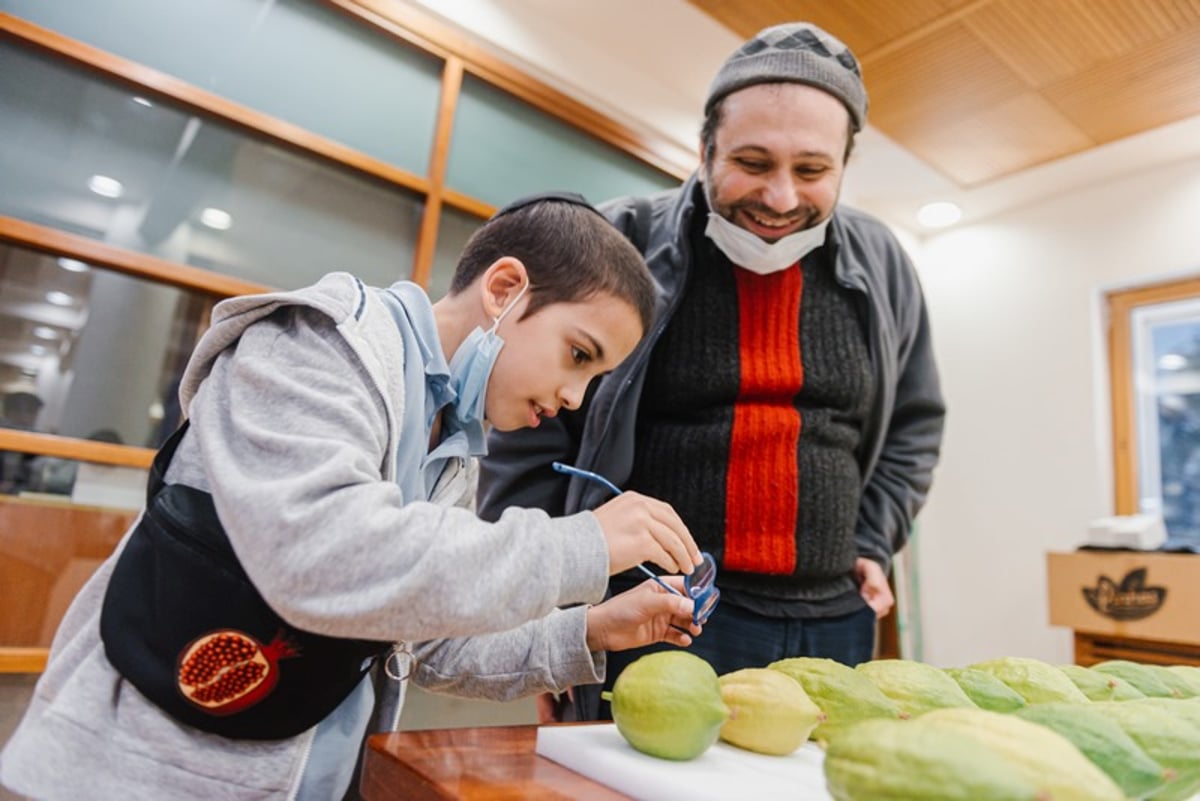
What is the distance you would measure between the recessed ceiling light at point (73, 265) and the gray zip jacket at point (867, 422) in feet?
3.61

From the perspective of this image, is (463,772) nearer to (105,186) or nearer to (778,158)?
(778,158)

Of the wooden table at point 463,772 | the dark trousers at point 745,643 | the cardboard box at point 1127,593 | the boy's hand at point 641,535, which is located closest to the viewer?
the wooden table at point 463,772

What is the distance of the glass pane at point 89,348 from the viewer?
5.12 feet

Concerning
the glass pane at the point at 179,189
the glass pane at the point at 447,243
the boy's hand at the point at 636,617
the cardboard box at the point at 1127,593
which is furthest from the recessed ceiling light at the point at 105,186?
the cardboard box at the point at 1127,593

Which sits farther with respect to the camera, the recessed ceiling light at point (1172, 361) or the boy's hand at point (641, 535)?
the recessed ceiling light at point (1172, 361)

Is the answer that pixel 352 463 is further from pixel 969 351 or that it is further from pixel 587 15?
pixel 969 351

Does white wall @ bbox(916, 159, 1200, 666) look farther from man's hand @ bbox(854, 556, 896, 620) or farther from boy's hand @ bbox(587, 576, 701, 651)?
boy's hand @ bbox(587, 576, 701, 651)

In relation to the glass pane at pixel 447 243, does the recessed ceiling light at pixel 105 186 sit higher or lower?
lower

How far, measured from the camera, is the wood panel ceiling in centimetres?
216

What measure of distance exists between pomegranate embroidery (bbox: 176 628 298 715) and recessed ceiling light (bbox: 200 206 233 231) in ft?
4.99

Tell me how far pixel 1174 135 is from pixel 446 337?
9.99ft

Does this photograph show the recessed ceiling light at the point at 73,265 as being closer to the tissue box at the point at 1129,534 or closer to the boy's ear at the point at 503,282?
the boy's ear at the point at 503,282

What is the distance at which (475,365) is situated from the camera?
0.79 metres

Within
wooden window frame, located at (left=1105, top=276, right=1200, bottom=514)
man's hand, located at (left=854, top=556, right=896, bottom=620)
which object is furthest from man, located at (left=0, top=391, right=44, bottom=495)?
wooden window frame, located at (left=1105, top=276, right=1200, bottom=514)
